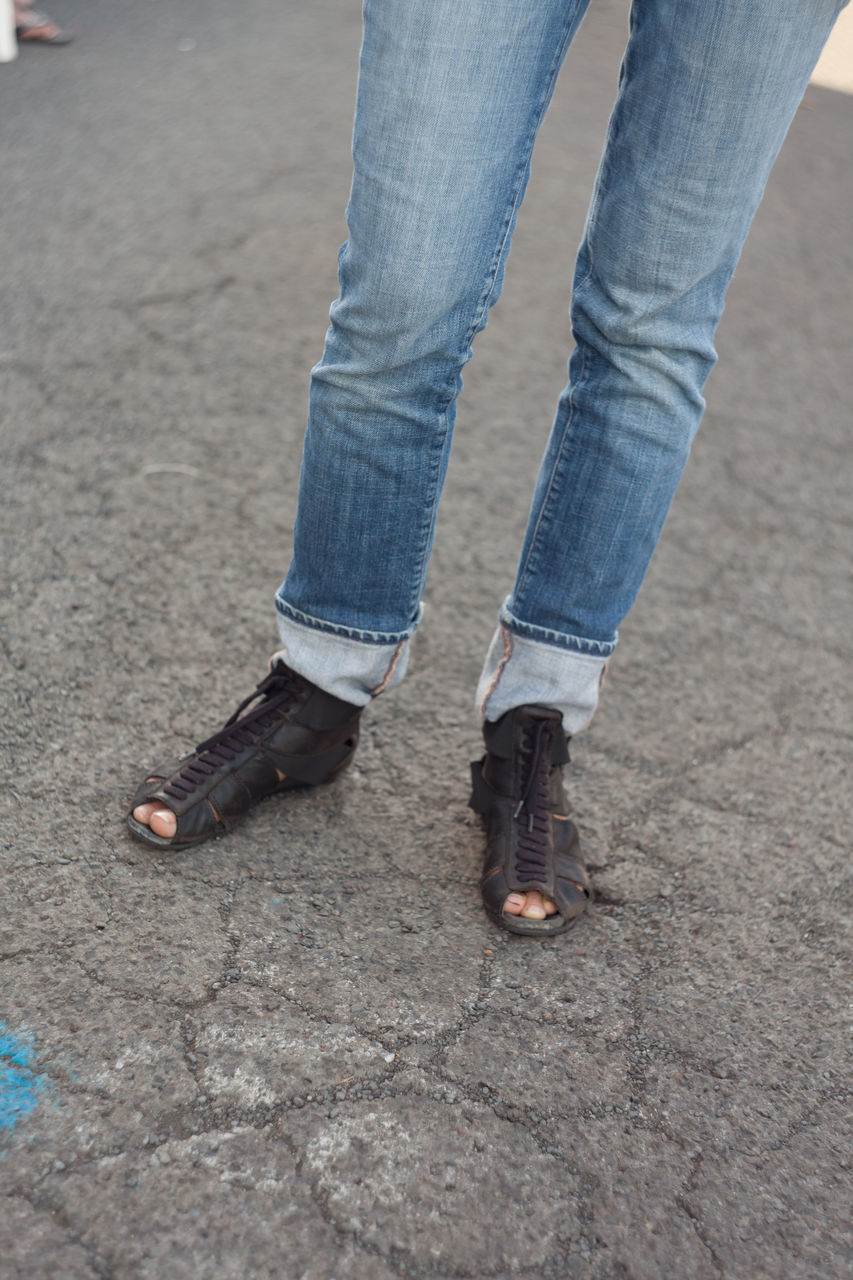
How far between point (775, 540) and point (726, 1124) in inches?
61.6

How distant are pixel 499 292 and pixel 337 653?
482 mm

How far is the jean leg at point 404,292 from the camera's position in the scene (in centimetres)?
114

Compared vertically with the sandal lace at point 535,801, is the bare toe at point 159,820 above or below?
below

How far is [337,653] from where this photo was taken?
145cm

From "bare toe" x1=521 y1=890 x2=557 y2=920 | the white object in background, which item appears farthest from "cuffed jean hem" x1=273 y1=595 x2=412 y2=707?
the white object in background

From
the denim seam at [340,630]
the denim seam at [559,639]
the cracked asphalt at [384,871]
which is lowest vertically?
the cracked asphalt at [384,871]

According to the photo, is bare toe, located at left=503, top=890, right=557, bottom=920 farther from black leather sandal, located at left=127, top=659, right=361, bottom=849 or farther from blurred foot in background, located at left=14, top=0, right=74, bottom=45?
blurred foot in background, located at left=14, top=0, right=74, bottom=45

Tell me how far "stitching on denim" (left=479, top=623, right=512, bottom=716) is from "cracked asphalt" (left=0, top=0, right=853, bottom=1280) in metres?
0.22

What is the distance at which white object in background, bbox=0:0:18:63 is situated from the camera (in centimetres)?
423

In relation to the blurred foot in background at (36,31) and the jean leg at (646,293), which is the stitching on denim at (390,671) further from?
the blurred foot in background at (36,31)

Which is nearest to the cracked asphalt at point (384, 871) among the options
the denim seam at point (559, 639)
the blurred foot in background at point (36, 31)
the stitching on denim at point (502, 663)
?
the stitching on denim at point (502, 663)

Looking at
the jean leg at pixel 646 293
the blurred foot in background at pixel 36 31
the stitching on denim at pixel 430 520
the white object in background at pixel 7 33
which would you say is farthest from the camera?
the blurred foot in background at pixel 36 31

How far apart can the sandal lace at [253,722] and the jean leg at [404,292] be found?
0.21 ft

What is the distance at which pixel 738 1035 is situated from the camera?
4.50 ft
